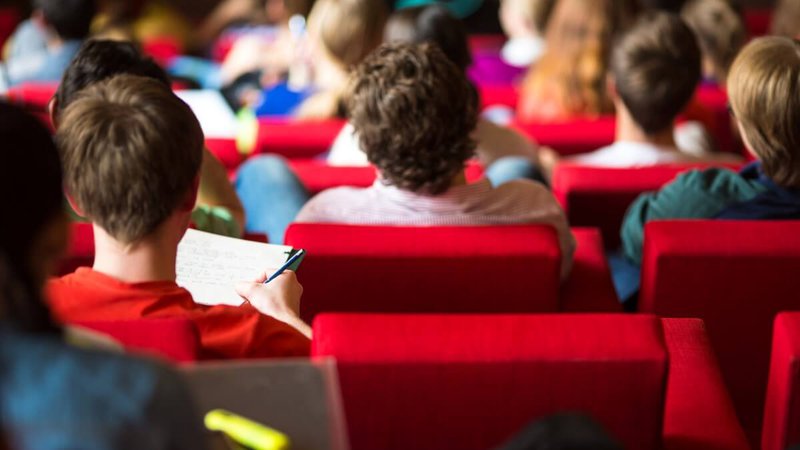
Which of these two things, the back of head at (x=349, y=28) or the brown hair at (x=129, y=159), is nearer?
the brown hair at (x=129, y=159)

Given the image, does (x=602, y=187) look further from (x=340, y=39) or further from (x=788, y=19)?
(x=788, y=19)

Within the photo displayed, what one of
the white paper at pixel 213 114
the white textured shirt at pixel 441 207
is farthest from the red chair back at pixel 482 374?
the white paper at pixel 213 114

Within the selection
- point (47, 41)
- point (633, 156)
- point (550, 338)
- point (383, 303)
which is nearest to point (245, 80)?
point (47, 41)

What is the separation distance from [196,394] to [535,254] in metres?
0.81

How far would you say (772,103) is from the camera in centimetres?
243

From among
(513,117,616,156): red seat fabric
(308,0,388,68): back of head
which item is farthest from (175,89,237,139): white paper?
(513,117,616,156): red seat fabric

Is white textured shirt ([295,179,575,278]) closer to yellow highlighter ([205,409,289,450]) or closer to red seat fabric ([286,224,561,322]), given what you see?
red seat fabric ([286,224,561,322])

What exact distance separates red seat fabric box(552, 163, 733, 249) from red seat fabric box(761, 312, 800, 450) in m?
0.96

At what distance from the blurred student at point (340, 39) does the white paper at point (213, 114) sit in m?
0.25

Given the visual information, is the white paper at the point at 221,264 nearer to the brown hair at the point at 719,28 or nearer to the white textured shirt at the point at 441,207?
the white textured shirt at the point at 441,207

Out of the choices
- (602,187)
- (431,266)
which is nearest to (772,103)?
(602,187)

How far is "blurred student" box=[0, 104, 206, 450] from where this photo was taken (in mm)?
976

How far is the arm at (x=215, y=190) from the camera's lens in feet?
8.69

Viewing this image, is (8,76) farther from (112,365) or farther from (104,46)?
(112,365)
